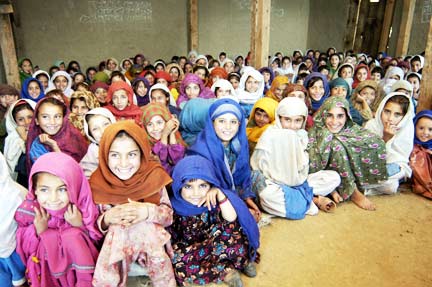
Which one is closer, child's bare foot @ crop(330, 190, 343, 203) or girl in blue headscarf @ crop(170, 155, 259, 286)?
girl in blue headscarf @ crop(170, 155, 259, 286)

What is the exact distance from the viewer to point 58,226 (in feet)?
6.38

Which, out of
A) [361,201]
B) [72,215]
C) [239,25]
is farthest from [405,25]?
[72,215]

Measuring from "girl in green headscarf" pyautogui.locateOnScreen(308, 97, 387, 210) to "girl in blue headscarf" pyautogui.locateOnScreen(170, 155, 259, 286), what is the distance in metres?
1.36

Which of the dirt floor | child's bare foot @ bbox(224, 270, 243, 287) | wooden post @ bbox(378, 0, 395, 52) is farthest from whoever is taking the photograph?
wooden post @ bbox(378, 0, 395, 52)

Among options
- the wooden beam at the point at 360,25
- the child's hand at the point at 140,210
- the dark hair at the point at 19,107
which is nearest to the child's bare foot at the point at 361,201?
the child's hand at the point at 140,210

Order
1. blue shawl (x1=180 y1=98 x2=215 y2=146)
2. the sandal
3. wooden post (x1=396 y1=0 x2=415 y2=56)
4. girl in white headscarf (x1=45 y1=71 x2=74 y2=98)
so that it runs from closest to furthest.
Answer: the sandal → blue shawl (x1=180 y1=98 x2=215 y2=146) → girl in white headscarf (x1=45 y1=71 x2=74 y2=98) → wooden post (x1=396 y1=0 x2=415 y2=56)

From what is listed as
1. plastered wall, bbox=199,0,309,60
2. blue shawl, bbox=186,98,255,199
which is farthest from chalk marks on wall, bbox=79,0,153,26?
blue shawl, bbox=186,98,255,199

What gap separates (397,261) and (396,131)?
1.44m

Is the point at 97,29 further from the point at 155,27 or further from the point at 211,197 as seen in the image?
the point at 211,197

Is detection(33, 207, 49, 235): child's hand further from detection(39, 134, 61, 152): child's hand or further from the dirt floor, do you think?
detection(39, 134, 61, 152): child's hand

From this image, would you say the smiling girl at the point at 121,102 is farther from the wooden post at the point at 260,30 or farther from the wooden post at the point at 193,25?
the wooden post at the point at 193,25

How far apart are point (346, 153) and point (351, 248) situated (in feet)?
3.26

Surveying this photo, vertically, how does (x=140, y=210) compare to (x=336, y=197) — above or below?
above

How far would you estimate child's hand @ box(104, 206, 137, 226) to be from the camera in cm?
191
